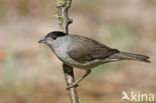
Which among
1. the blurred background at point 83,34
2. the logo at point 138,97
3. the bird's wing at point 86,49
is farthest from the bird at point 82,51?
the blurred background at point 83,34

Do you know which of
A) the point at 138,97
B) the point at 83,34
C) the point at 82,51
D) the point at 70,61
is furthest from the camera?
the point at 83,34

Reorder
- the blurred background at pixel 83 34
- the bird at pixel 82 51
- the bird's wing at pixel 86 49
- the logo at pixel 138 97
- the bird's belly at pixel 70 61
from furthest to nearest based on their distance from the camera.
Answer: the blurred background at pixel 83 34, the logo at pixel 138 97, the bird's wing at pixel 86 49, the bird at pixel 82 51, the bird's belly at pixel 70 61

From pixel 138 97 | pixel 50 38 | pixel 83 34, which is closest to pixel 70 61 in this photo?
pixel 50 38

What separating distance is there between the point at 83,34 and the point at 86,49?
213 inches

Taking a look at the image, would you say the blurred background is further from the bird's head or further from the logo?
the bird's head

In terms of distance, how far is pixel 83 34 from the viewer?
1301 centimetres

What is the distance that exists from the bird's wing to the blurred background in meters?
2.63

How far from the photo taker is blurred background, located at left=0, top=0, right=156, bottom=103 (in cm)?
1060

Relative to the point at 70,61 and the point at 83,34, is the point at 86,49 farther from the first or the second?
the point at 83,34

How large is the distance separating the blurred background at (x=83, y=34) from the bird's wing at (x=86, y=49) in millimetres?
2630

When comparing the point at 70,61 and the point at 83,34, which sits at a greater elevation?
the point at 83,34

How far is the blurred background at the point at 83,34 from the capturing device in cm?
1060

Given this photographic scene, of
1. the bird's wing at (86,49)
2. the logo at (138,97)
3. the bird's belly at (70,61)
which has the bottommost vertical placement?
the logo at (138,97)

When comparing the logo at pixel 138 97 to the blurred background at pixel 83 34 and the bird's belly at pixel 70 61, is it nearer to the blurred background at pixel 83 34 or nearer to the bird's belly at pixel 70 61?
the blurred background at pixel 83 34
